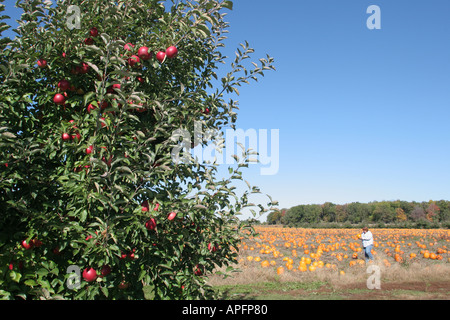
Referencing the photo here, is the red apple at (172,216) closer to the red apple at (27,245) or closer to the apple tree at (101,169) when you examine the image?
the apple tree at (101,169)

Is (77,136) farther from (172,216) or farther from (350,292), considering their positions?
(350,292)

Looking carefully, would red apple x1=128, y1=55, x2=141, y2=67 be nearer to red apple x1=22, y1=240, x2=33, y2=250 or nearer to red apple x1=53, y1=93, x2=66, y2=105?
red apple x1=53, y1=93, x2=66, y2=105

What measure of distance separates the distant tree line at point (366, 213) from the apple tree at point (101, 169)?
208 feet

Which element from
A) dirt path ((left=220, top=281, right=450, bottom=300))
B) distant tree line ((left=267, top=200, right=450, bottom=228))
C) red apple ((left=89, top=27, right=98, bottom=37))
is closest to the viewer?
red apple ((left=89, top=27, right=98, bottom=37))

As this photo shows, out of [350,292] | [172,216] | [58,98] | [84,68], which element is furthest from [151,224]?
[350,292]

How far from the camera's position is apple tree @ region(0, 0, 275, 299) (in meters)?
2.44

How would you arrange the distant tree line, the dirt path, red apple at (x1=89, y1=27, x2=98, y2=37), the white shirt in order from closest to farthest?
red apple at (x1=89, y1=27, x2=98, y2=37) < the dirt path < the white shirt < the distant tree line

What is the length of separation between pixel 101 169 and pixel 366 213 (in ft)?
273

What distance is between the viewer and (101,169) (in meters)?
2.56

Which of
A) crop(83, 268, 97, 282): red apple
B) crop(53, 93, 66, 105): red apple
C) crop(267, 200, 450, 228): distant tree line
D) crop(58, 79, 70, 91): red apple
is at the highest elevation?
crop(58, 79, 70, 91): red apple

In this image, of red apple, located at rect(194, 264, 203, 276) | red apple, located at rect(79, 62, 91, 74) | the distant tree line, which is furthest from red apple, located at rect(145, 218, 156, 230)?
the distant tree line

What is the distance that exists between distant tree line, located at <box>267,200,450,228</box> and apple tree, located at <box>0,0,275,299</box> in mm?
63435
